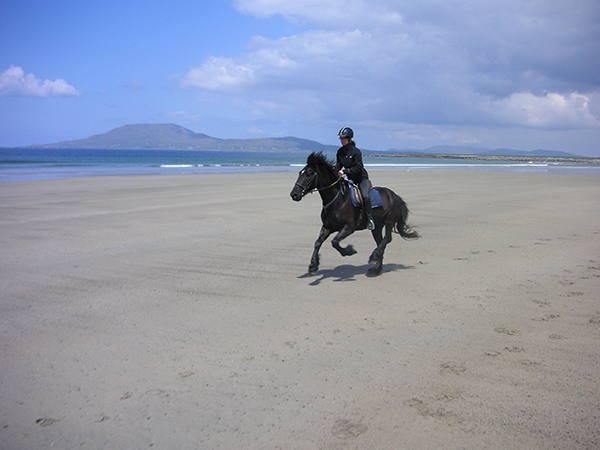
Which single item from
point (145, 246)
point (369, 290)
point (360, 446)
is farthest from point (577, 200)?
point (360, 446)

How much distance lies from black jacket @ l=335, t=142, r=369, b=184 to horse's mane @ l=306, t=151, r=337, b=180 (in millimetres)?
221

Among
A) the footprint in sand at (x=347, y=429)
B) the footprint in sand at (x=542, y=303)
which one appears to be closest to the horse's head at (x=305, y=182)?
the footprint in sand at (x=542, y=303)

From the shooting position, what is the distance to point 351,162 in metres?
7.79

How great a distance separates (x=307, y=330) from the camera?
17.0 ft

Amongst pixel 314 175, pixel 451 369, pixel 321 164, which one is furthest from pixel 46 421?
pixel 321 164

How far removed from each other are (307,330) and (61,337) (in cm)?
289

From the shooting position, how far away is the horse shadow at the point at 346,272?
7.43 meters

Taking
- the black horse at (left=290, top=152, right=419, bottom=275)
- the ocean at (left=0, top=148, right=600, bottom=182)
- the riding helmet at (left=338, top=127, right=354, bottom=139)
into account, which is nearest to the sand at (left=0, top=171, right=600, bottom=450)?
the black horse at (left=290, top=152, right=419, bottom=275)

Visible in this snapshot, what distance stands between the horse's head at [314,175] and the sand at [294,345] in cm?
157

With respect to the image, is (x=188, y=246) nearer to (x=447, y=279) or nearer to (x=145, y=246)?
(x=145, y=246)

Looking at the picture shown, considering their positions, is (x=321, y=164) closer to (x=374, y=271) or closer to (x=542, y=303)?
(x=374, y=271)

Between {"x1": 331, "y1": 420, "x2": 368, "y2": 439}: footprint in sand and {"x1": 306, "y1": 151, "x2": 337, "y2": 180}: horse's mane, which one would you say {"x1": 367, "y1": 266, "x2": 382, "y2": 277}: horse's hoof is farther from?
{"x1": 331, "y1": 420, "x2": 368, "y2": 439}: footprint in sand

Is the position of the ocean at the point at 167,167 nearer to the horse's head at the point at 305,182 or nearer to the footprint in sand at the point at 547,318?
the horse's head at the point at 305,182

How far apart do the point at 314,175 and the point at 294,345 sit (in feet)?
11.6
